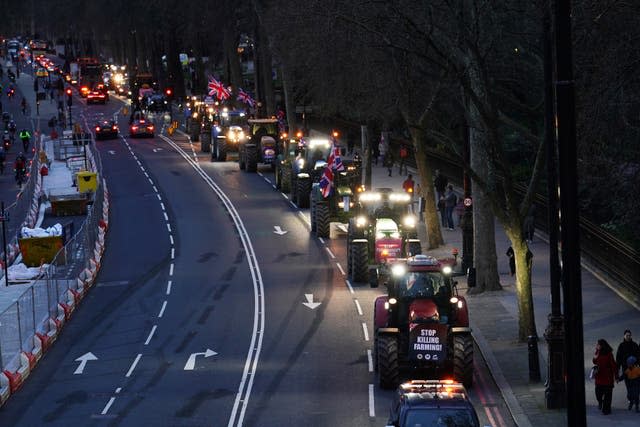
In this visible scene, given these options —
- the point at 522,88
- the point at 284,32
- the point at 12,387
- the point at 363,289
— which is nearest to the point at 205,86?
the point at 284,32

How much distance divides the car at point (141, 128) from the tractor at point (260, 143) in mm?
27579

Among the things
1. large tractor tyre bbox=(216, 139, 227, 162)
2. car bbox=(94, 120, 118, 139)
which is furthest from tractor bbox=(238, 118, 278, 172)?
car bbox=(94, 120, 118, 139)

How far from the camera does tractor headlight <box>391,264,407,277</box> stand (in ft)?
92.2

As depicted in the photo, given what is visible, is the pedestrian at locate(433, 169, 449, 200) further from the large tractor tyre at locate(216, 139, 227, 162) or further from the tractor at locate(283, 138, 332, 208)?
the large tractor tyre at locate(216, 139, 227, 162)

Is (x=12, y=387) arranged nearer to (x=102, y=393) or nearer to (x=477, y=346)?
(x=102, y=393)

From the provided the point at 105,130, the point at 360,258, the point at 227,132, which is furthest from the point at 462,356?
the point at 105,130

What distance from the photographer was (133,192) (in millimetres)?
67000

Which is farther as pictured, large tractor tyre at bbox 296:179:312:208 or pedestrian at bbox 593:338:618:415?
large tractor tyre at bbox 296:179:312:208

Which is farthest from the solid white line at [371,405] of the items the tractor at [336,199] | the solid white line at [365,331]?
the tractor at [336,199]

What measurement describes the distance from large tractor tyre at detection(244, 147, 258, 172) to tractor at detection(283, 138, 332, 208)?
1228cm

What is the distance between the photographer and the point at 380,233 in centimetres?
3962

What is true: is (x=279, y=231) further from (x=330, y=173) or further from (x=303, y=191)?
(x=330, y=173)

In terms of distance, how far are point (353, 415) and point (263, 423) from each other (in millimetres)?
1765

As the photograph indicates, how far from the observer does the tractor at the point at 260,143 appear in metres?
→ 71.4
